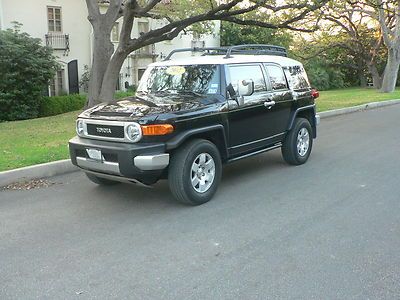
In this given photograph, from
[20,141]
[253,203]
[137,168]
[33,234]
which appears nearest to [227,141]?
[253,203]

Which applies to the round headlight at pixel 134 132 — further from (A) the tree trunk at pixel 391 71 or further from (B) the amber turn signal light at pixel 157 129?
(A) the tree trunk at pixel 391 71

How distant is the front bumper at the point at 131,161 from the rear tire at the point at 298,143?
9.51 ft

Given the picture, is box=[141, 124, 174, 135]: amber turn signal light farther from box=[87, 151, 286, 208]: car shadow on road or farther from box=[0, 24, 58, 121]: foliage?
box=[0, 24, 58, 121]: foliage

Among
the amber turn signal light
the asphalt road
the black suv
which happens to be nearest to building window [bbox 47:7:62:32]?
the black suv

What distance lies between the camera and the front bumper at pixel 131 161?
17.3 ft

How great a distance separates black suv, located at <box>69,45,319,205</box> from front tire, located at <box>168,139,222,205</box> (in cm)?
1

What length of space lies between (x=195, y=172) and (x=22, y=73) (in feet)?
45.3

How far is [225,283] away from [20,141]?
734 cm

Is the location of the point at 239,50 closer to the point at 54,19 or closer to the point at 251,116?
the point at 251,116

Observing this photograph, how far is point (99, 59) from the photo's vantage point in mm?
15031

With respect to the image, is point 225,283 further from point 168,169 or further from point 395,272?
point 168,169

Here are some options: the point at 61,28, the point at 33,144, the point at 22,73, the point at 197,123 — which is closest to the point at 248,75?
the point at 197,123

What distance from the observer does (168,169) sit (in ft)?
18.4

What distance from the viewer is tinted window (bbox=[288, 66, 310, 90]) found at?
7816mm
